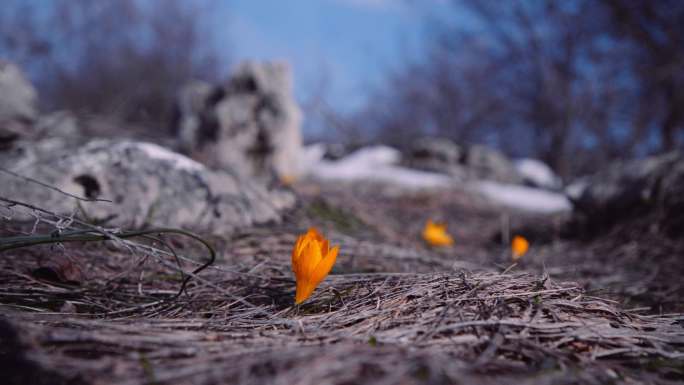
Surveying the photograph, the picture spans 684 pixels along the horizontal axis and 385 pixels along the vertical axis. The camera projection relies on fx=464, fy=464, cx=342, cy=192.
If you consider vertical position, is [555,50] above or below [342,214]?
above

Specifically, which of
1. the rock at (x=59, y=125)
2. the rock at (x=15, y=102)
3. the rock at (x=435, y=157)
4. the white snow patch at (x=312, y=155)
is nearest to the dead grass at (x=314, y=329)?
the rock at (x=15, y=102)

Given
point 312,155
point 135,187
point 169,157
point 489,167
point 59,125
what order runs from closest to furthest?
1. point 135,187
2. point 169,157
3. point 59,125
4. point 489,167
5. point 312,155

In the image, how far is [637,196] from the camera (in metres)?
4.27

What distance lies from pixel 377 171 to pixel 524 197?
2.93 m

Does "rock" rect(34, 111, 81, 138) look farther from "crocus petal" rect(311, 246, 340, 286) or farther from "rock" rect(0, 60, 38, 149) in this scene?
"crocus petal" rect(311, 246, 340, 286)

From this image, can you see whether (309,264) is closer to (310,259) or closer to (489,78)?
(310,259)

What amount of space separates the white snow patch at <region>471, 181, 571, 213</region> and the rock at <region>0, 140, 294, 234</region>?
5857 millimetres

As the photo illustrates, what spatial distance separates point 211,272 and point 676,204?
12.5 ft

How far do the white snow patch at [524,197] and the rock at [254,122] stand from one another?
3.72 m

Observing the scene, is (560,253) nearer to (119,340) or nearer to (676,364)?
(676,364)

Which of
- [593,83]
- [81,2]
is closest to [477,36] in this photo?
[593,83]

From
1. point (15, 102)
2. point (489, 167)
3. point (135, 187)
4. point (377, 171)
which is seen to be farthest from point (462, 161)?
point (135, 187)

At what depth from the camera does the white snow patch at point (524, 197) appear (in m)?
7.70

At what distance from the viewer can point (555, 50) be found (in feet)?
45.9
